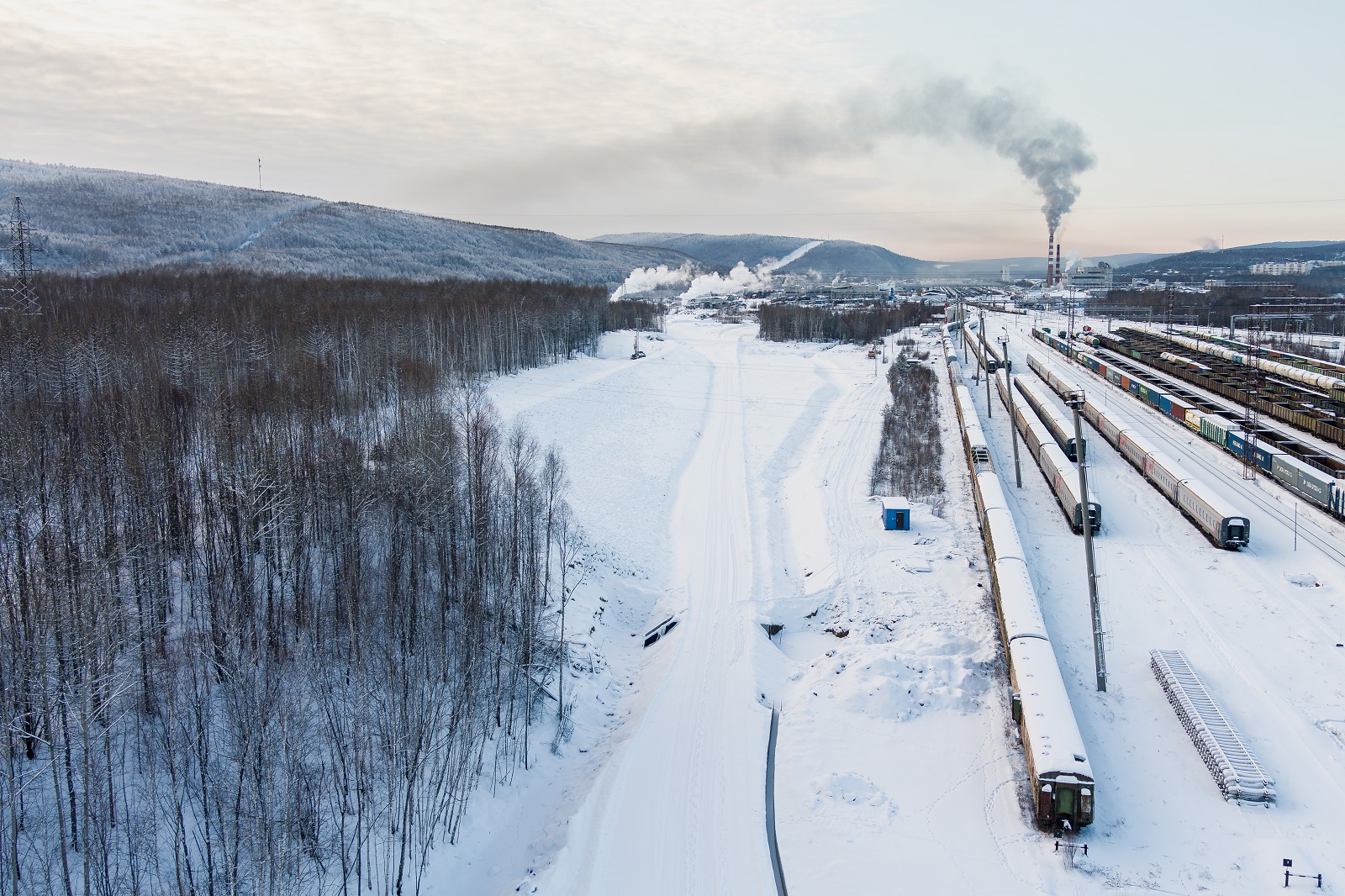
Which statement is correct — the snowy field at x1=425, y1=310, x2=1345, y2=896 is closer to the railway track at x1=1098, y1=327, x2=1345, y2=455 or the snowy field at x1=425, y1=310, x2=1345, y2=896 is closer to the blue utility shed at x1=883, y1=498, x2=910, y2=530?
the blue utility shed at x1=883, y1=498, x2=910, y2=530

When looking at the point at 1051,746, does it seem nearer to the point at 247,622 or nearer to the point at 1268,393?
the point at 247,622

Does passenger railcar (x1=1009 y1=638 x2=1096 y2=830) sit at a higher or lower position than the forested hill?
lower

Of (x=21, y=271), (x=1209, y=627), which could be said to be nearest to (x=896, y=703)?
(x=1209, y=627)

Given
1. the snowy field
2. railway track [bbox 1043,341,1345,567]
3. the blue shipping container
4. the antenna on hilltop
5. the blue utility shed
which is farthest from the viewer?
the blue shipping container

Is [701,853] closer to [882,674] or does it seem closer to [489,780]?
[489,780]

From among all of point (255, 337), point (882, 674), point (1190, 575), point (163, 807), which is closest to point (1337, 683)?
point (1190, 575)

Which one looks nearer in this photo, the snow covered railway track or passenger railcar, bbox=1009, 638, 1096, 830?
passenger railcar, bbox=1009, 638, 1096, 830

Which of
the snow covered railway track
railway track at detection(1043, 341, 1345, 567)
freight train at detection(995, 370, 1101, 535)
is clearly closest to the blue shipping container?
railway track at detection(1043, 341, 1345, 567)
